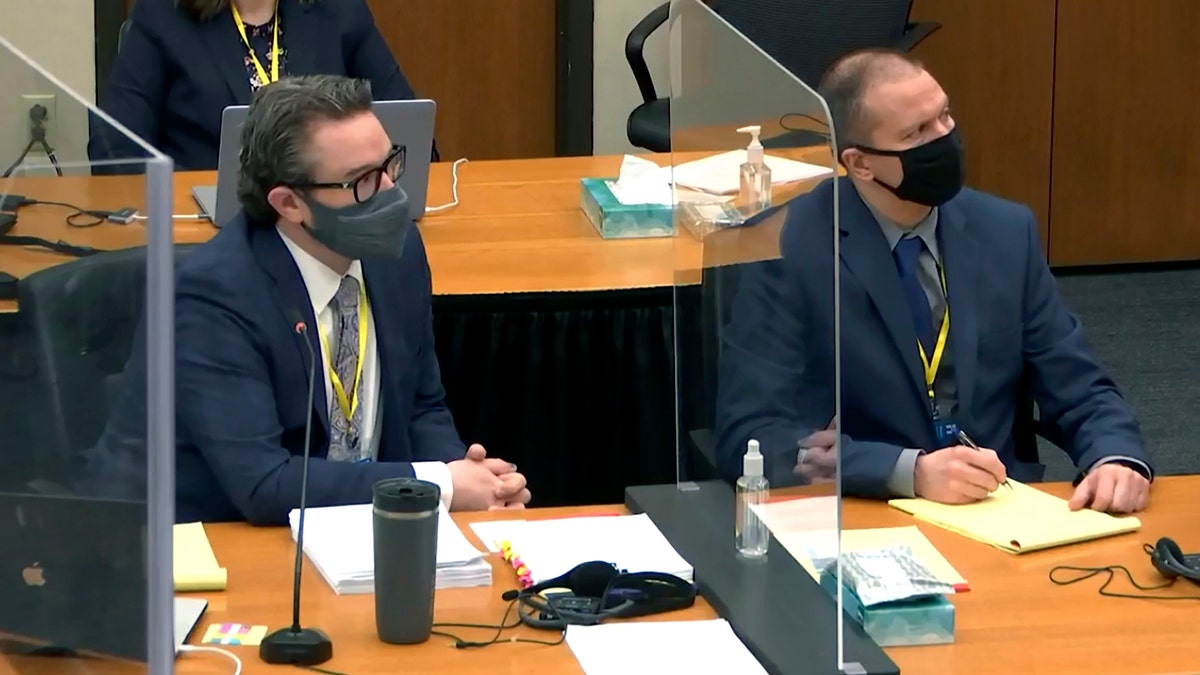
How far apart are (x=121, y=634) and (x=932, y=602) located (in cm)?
90

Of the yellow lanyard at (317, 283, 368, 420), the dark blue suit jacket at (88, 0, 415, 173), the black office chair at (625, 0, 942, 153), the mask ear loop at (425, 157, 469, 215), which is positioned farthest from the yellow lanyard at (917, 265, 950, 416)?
the black office chair at (625, 0, 942, 153)

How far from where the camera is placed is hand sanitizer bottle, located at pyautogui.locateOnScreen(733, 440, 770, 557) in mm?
2057

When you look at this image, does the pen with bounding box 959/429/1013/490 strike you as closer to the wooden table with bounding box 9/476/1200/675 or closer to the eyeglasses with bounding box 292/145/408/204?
the wooden table with bounding box 9/476/1200/675

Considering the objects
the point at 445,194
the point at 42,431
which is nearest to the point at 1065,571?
the point at 42,431

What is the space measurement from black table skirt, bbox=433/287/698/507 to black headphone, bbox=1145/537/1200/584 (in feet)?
4.30

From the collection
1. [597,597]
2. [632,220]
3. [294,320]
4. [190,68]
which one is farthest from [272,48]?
[597,597]

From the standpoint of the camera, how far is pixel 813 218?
185 centimetres

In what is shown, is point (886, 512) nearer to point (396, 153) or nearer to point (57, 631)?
point (396, 153)

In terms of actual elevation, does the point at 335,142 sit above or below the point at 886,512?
above

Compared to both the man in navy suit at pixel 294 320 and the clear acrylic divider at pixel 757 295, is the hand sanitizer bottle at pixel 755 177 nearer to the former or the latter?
the clear acrylic divider at pixel 757 295

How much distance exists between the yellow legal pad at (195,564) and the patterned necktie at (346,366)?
0.37m

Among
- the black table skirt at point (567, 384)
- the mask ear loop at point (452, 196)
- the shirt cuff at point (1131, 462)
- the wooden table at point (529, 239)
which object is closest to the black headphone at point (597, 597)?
the wooden table at point (529, 239)

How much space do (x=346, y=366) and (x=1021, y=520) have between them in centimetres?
100

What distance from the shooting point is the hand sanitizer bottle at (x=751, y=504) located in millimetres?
2057
